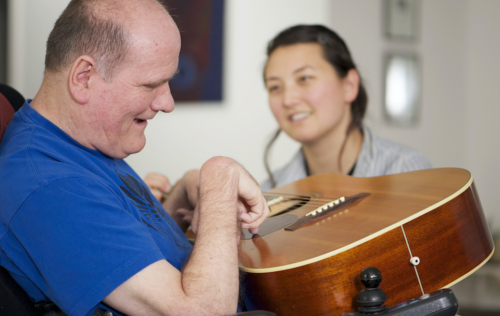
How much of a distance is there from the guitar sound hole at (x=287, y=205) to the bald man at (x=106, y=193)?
254 millimetres

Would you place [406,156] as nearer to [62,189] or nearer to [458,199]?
[458,199]

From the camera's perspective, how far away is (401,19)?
13.7ft

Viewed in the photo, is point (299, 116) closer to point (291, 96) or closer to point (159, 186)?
point (291, 96)

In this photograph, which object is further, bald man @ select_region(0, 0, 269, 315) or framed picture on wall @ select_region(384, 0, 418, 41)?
framed picture on wall @ select_region(384, 0, 418, 41)

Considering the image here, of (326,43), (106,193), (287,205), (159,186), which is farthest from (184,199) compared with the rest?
(326,43)

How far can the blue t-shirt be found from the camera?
81 centimetres

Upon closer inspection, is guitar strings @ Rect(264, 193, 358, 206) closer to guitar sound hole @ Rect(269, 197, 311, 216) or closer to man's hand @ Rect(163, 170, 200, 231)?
guitar sound hole @ Rect(269, 197, 311, 216)

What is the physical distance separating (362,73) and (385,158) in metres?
2.10

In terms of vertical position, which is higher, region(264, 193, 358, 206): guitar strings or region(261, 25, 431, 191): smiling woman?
region(261, 25, 431, 191): smiling woman

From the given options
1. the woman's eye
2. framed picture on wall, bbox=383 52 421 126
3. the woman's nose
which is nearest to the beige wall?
framed picture on wall, bbox=383 52 421 126

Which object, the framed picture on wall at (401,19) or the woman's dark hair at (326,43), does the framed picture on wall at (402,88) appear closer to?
the framed picture on wall at (401,19)

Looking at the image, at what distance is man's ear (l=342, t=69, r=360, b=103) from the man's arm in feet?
4.11

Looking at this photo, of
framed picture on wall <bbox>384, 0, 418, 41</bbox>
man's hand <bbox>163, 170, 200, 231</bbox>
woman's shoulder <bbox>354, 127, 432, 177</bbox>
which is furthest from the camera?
framed picture on wall <bbox>384, 0, 418, 41</bbox>

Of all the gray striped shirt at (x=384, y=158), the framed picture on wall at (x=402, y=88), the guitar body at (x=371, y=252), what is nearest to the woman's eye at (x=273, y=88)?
the gray striped shirt at (x=384, y=158)
